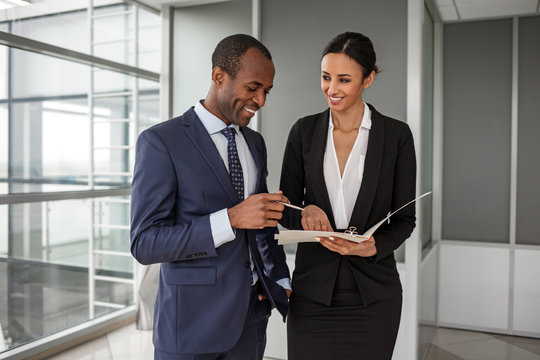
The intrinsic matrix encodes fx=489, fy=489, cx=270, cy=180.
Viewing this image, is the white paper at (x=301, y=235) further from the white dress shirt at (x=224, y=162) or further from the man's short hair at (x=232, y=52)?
the man's short hair at (x=232, y=52)

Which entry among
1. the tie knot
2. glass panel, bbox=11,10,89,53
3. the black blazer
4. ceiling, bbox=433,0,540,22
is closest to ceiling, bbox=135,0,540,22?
ceiling, bbox=433,0,540,22

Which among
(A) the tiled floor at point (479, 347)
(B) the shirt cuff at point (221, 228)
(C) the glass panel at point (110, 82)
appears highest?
(C) the glass panel at point (110, 82)

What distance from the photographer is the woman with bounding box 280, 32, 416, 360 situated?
6.38 feet

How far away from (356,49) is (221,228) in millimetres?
966

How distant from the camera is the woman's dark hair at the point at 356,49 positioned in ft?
6.44

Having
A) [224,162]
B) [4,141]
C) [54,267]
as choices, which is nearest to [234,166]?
[224,162]

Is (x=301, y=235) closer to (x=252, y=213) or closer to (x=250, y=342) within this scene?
(x=252, y=213)

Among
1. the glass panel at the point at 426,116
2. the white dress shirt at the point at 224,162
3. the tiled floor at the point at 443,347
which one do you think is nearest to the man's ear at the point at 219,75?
the white dress shirt at the point at 224,162

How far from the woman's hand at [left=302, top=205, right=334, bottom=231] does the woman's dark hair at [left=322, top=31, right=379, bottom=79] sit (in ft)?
1.99

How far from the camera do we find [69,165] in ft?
14.0

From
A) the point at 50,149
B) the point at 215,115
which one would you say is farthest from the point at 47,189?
the point at 215,115

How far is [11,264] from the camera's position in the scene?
3.70m

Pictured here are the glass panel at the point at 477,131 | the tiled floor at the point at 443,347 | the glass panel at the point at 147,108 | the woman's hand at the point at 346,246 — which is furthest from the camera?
the glass panel at the point at 147,108

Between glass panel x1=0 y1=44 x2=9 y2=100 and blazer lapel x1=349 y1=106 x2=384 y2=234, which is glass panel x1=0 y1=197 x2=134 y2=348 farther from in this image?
blazer lapel x1=349 y1=106 x2=384 y2=234
